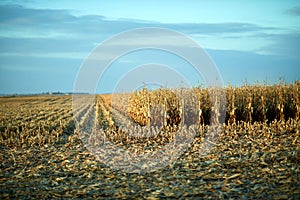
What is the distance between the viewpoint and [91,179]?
25.4 feet

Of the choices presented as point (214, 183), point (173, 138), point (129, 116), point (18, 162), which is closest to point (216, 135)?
point (173, 138)

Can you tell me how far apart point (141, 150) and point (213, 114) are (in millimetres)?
4989

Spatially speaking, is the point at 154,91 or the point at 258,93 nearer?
the point at 258,93

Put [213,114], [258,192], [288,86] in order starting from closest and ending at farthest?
[258,192], [213,114], [288,86]

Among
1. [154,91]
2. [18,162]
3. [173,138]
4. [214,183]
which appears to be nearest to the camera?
[214,183]

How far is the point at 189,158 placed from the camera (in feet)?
30.1

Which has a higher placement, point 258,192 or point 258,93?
point 258,93

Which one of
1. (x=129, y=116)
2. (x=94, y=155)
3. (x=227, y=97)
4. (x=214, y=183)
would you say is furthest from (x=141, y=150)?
(x=129, y=116)

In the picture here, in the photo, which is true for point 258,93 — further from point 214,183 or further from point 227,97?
point 214,183

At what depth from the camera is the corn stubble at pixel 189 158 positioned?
6.87 meters

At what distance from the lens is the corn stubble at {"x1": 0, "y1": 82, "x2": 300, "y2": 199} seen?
6871 mm

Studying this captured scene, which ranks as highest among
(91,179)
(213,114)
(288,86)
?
(288,86)

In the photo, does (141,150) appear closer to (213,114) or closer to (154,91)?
(213,114)

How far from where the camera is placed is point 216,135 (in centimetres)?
1193
